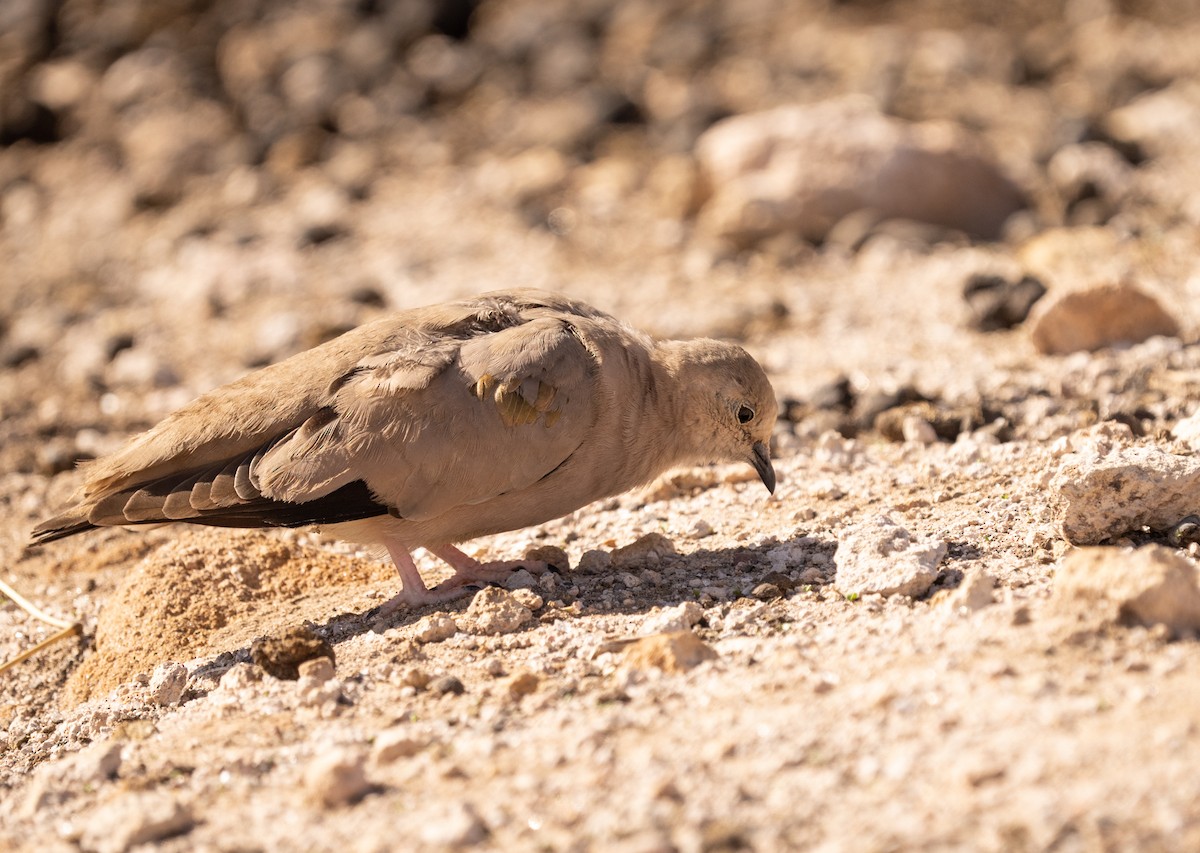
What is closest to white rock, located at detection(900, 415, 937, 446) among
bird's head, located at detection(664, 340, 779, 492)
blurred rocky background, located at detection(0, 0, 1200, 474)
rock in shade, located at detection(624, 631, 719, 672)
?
bird's head, located at detection(664, 340, 779, 492)

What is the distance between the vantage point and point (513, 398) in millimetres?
5617

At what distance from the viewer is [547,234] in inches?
465

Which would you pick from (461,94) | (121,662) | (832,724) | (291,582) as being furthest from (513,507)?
(461,94)

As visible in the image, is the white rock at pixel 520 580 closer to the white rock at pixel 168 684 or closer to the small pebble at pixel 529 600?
A: the small pebble at pixel 529 600

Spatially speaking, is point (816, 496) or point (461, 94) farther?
point (461, 94)

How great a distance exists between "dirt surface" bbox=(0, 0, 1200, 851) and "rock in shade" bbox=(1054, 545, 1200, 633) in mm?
14

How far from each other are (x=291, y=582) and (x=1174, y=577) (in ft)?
12.9

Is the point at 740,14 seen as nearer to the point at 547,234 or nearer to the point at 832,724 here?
the point at 547,234

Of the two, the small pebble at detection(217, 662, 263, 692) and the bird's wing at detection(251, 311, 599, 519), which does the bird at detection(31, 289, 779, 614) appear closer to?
the bird's wing at detection(251, 311, 599, 519)

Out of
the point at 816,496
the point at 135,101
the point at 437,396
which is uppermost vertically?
the point at 135,101

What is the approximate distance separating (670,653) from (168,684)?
2066 mm

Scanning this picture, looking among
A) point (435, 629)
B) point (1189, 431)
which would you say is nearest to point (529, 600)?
point (435, 629)

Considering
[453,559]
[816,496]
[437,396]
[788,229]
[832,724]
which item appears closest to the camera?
[832,724]

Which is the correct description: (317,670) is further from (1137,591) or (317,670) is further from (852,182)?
(852,182)
